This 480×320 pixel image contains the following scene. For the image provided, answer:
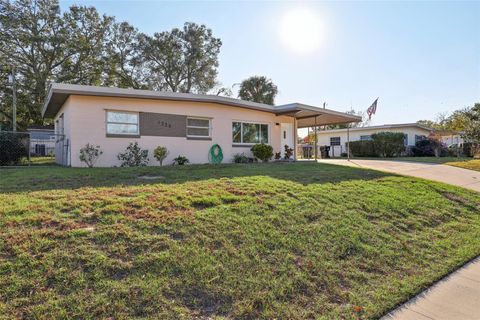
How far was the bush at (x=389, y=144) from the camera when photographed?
22219 millimetres

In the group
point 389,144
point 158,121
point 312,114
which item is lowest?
point 389,144

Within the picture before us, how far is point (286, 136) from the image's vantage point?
1734 centimetres

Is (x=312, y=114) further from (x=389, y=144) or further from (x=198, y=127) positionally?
(x=389, y=144)

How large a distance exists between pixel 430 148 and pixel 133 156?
888 inches

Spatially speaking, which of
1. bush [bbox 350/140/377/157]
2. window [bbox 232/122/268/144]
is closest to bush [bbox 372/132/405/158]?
bush [bbox 350/140/377/157]

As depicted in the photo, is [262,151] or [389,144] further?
[389,144]

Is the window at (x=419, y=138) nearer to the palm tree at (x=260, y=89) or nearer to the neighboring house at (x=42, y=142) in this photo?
the palm tree at (x=260, y=89)

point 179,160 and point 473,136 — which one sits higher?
point 473,136

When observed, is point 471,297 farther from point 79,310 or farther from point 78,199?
point 78,199

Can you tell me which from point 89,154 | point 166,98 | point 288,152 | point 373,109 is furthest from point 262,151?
point 373,109

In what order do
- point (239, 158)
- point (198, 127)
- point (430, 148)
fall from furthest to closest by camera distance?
point (430, 148), point (239, 158), point (198, 127)

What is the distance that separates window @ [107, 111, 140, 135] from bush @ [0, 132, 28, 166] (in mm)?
3659

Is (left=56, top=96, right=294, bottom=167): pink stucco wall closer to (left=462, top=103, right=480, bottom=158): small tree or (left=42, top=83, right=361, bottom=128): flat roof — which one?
(left=42, top=83, right=361, bottom=128): flat roof

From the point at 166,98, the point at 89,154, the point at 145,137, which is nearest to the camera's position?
the point at 89,154
